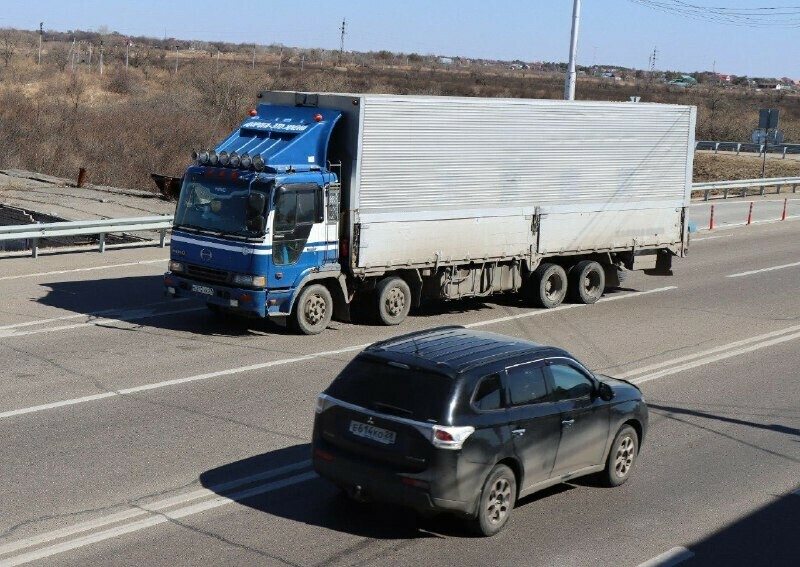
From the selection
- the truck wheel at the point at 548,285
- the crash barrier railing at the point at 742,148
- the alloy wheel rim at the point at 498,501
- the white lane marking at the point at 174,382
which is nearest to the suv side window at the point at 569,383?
the alloy wheel rim at the point at 498,501

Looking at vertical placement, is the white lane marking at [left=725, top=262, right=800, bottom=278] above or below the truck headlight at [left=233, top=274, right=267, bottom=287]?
below

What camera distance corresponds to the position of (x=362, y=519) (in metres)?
9.41

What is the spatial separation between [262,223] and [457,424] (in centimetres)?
811

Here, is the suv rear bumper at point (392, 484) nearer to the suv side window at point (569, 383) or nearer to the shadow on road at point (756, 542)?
the suv side window at point (569, 383)

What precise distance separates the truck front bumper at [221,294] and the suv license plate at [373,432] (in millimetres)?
7436

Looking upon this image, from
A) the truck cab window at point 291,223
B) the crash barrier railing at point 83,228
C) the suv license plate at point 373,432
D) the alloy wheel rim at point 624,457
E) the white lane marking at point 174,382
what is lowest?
the white lane marking at point 174,382

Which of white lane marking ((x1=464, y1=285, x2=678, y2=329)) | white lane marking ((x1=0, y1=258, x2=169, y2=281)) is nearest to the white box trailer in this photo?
white lane marking ((x1=464, y1=285, x2=678, y2=329))

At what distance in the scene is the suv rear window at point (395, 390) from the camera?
28.8 feet

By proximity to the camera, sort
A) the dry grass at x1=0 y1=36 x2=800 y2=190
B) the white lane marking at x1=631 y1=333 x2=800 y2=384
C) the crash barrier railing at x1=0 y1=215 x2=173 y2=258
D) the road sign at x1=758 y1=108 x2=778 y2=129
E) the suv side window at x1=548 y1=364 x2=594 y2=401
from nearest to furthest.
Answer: the suv side window at x1=548 y1=364 x2=594 y2=401 < the white lane marking at x1=631 y1=333 x2=800 y2=384 < the crash barrier railing at x1=0 y1=215 x2=173 y2=258 < the road sign at x1=758 y1=108 x2=778 y2=129 < the dry grass at x1=0 y1=36 x2=800 y2=190

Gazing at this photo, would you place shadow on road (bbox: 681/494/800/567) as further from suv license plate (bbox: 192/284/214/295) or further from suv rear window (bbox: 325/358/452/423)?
suv license plate (bbox: 192/284/214/295)

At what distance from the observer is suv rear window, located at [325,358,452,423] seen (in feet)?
28.8

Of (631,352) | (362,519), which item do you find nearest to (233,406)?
(362,519)

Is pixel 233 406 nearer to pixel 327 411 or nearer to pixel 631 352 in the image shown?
pixel 327 411

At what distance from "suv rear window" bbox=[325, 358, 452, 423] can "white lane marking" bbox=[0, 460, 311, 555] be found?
1499 millimetres
